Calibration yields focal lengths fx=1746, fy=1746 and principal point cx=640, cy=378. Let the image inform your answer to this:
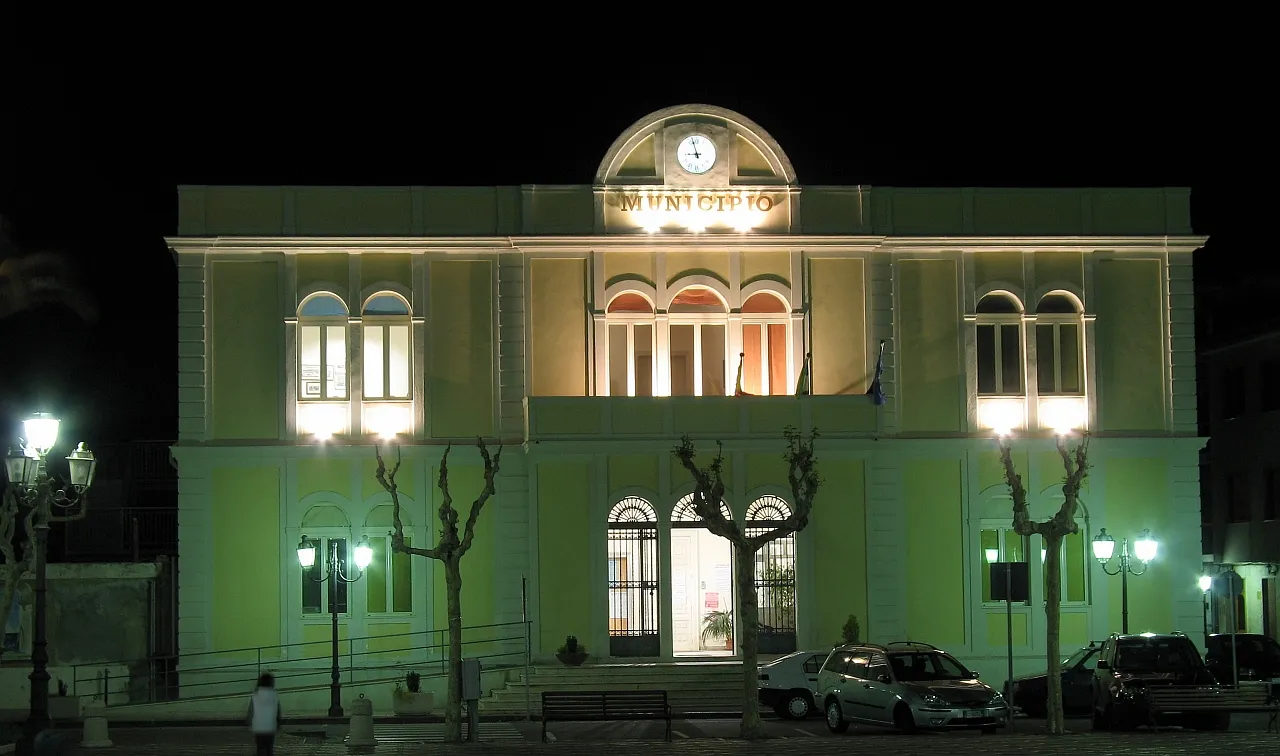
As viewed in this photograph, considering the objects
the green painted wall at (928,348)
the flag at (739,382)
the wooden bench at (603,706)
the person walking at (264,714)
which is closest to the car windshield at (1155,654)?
the wooden bench at (603,706)

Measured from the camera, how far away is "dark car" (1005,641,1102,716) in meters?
32.1

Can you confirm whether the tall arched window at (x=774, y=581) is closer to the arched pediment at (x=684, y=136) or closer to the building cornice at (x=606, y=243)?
the building cornice at (x=606, y=243)

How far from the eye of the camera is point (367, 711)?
2652cm

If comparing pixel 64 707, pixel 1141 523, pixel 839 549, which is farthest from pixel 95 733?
pixel 1141 523

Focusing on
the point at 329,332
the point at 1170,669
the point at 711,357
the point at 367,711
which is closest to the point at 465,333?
the point at 329,332

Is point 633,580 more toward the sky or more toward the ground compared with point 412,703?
more toward the sky

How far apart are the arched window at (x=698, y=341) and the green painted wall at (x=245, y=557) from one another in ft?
29.3

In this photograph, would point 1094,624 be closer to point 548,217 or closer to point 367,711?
point 548,217

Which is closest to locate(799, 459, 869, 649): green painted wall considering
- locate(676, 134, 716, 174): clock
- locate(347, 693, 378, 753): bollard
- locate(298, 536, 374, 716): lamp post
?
locate(676, 134, 716, 174): clock

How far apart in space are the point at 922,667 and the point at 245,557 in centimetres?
1542

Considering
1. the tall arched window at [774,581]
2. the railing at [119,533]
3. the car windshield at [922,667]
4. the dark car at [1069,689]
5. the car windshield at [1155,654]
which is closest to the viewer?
the car windshield at [922,667]

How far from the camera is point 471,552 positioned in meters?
37.2

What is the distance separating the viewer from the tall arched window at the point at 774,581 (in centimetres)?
3669

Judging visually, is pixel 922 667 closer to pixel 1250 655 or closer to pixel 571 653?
pixel 571 653
